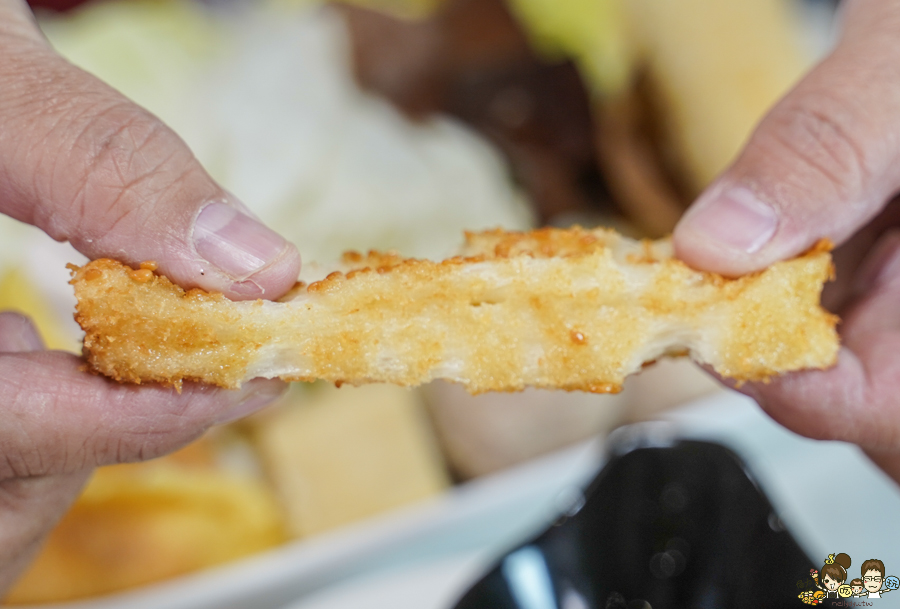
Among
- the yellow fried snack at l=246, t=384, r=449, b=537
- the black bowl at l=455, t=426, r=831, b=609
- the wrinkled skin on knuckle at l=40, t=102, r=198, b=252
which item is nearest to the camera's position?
the wrinkled skin on knuckle at l=40, t=102, r=198, b=252

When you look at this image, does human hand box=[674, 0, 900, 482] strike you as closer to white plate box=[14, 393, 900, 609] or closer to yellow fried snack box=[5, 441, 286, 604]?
white plate box=[14, 393, 900, 609]

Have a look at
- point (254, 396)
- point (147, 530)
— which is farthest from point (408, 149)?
point (254, 396)

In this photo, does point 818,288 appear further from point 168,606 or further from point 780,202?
point 168,606

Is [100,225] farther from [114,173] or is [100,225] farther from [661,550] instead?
[661,550]

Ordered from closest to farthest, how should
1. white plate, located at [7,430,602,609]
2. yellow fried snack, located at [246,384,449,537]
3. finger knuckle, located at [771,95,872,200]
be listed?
finger knuckle, located at [771,95,872,200]
white plate, located at [7,430,602,609]
yellow fried snack, located at [246,384,449,537]

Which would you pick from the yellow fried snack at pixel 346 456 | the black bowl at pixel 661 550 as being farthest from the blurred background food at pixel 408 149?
the black bowl at pixel 661 550

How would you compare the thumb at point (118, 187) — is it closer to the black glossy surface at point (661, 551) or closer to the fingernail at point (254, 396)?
the fingernail at point (254, 396)

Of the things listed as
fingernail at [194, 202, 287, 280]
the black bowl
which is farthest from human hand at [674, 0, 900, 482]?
fingernail at [194, 202, 287, 280]
